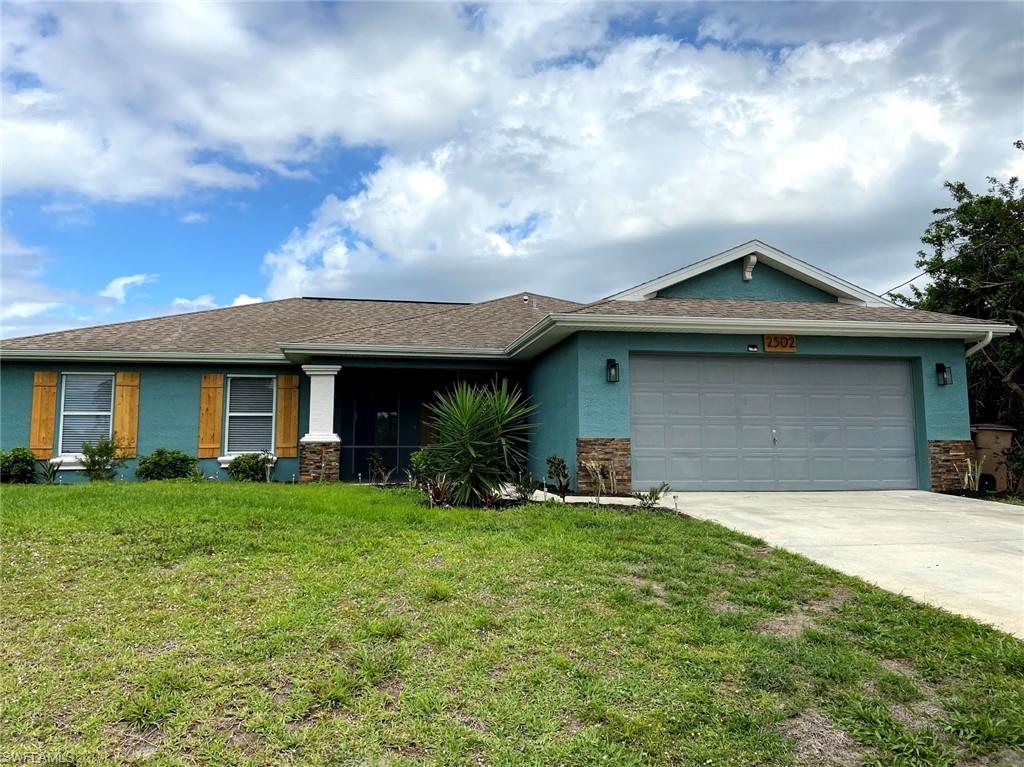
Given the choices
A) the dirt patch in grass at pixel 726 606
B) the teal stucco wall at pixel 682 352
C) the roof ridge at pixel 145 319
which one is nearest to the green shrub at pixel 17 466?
the roof ridge at pixel 145 319

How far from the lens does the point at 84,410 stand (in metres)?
12.4

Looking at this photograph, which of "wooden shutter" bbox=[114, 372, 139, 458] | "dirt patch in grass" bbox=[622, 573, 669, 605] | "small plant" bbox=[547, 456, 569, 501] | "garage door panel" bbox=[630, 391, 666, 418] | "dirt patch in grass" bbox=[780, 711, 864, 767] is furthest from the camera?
"wooden shutter" bbox=[114, 372, 139, 458]

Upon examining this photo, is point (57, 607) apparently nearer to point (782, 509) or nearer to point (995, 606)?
point (995, 606)

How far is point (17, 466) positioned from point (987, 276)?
20599mm

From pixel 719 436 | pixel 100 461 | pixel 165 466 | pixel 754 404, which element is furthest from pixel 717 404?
pixel 100 461

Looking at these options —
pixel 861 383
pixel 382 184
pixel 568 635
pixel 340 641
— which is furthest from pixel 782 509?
pixel 382 184

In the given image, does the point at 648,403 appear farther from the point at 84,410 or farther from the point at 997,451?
the point at 84,410

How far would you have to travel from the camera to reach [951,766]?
8.42ft

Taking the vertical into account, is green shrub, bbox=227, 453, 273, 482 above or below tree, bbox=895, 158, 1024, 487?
below

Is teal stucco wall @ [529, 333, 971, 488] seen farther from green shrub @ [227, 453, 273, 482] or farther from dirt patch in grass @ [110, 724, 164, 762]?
dirt patch in grass @ [110, 724, 164, 762]

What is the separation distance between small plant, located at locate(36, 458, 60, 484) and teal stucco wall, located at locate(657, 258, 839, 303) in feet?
39.6

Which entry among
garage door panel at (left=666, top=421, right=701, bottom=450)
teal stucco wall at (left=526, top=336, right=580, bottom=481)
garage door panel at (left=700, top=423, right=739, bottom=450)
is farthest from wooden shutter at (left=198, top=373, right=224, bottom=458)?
garage door panel at (left=700, top=423, right=739, bottom=450)

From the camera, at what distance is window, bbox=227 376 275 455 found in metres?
12.8

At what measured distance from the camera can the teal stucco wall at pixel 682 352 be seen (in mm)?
9938
